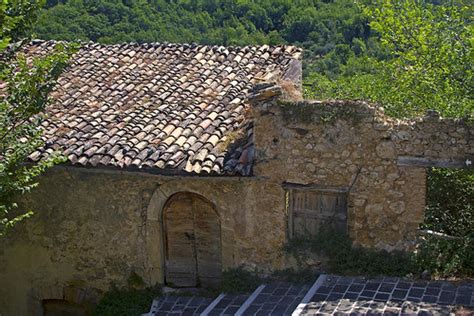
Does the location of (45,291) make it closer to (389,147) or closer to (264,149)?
(264,149)

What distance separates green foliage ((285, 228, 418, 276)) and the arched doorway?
1412 millimetres

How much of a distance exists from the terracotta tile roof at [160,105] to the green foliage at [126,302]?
2358 millimetres

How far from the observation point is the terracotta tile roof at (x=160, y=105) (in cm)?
1056

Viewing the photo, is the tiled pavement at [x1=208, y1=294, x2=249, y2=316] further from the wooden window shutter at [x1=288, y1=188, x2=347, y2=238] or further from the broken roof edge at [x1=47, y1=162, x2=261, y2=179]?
the broken roof edge at [x1=47, y1=162, x2=261, y2=179]

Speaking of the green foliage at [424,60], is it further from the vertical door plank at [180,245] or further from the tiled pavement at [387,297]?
the vertical door plank at [180,245]

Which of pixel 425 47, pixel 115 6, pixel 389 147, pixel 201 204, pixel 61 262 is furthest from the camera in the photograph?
pixel 115 6

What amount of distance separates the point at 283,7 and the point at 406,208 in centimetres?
1579

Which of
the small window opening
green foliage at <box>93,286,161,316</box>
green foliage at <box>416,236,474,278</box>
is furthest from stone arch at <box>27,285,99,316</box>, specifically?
green foliage at <box>416,236,474,278</box>

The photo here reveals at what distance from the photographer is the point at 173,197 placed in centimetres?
1111

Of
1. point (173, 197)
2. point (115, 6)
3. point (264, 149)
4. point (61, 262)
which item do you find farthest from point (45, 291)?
point (115, 6)

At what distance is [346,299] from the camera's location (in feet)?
30.7

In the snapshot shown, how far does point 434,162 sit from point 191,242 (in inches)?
166

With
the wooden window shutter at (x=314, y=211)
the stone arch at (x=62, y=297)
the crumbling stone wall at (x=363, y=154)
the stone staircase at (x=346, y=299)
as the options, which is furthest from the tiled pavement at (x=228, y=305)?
the stone arch at (x=62, y=297)

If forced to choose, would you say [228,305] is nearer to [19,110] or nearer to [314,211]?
[314,211]
